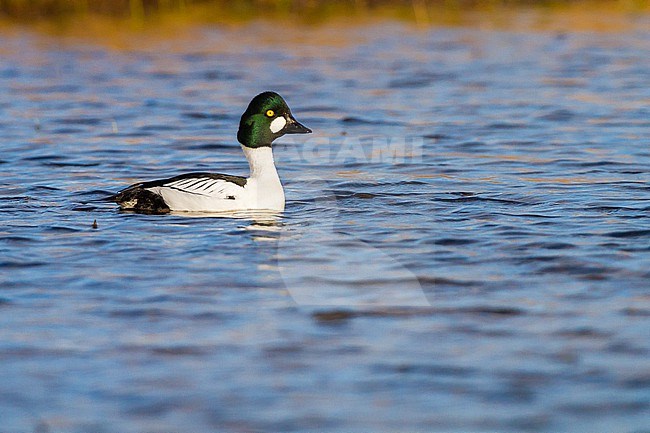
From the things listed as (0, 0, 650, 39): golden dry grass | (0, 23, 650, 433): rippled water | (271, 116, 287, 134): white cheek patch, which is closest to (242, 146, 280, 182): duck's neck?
(271, 116, 287, 134): white cheek patch

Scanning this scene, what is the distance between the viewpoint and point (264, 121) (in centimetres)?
1022

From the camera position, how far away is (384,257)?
329 inches

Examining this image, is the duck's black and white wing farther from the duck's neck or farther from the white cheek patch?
the white cheek patch

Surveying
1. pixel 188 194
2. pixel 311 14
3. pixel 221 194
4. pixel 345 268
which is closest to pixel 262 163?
pixel 221 194

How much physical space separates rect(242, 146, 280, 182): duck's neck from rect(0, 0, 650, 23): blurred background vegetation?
41.3ft

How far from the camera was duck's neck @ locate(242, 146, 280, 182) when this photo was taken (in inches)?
395

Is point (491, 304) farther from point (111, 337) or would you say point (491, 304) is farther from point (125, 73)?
point (125, 73)

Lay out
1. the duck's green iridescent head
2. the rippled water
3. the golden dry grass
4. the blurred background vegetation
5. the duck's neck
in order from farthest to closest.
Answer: the blurred background vegetation
the golden dry grass
the duck's green iridescent head
the duck's neck
the rippled water

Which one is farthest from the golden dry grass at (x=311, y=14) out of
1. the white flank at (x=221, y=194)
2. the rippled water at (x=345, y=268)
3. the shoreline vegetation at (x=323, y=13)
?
the white flank at (x=221, y=194)

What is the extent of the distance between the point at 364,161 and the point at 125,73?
23.8ft

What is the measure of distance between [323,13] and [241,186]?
45.5 feet

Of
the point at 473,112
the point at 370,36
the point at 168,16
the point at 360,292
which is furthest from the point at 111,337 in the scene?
the point at 168,16

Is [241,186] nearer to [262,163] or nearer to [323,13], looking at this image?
[262,163]

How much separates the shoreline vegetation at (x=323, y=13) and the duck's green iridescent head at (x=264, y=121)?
12.0m
